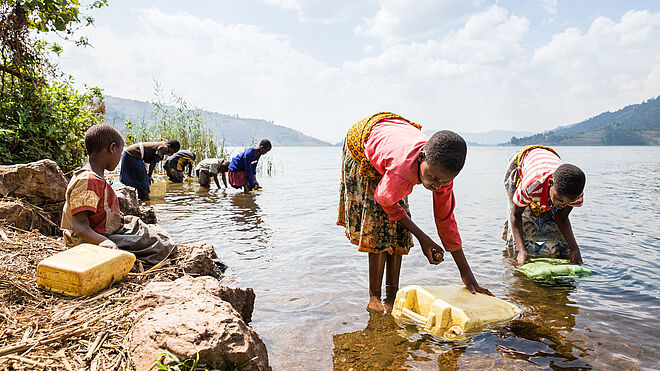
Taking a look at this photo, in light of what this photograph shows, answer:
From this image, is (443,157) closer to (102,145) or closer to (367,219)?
(367,219)

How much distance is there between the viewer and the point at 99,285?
2.30 metres

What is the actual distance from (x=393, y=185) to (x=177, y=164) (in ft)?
33.6

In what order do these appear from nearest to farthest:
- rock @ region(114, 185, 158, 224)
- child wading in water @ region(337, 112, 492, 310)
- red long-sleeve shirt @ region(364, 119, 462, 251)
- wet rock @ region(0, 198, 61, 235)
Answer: child wading in water @ region(337, 112, 492, 310) < red long-sleeve shirt @ region(364, 119, 462, 251) < wet rock @ region(0, 198, 61, 235) < rock @ region(114, 185, 158, 224)

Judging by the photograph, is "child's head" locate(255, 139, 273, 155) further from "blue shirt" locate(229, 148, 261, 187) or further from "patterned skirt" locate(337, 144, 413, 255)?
"patterned skirt" locate(337, 144, 413, 255)

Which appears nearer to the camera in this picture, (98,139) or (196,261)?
(98,139)

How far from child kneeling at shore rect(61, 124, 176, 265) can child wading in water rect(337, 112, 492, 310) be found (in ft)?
5.08

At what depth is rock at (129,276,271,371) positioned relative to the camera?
156cm

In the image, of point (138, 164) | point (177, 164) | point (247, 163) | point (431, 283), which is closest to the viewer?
point (431, 283)

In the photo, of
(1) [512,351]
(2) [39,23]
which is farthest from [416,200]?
(2) [39,23]

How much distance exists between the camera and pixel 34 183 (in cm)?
390

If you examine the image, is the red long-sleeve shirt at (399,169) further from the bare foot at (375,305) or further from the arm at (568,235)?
the arm at (568,235)

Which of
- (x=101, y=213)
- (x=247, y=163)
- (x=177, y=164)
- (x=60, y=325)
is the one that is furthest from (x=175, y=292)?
(x=177, y=164)

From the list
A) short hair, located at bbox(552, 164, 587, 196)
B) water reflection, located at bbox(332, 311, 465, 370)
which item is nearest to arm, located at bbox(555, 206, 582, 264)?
short hair, located at bbox(552, 164, 587, 196)

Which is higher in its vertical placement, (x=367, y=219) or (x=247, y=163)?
(x=247, y=163)
